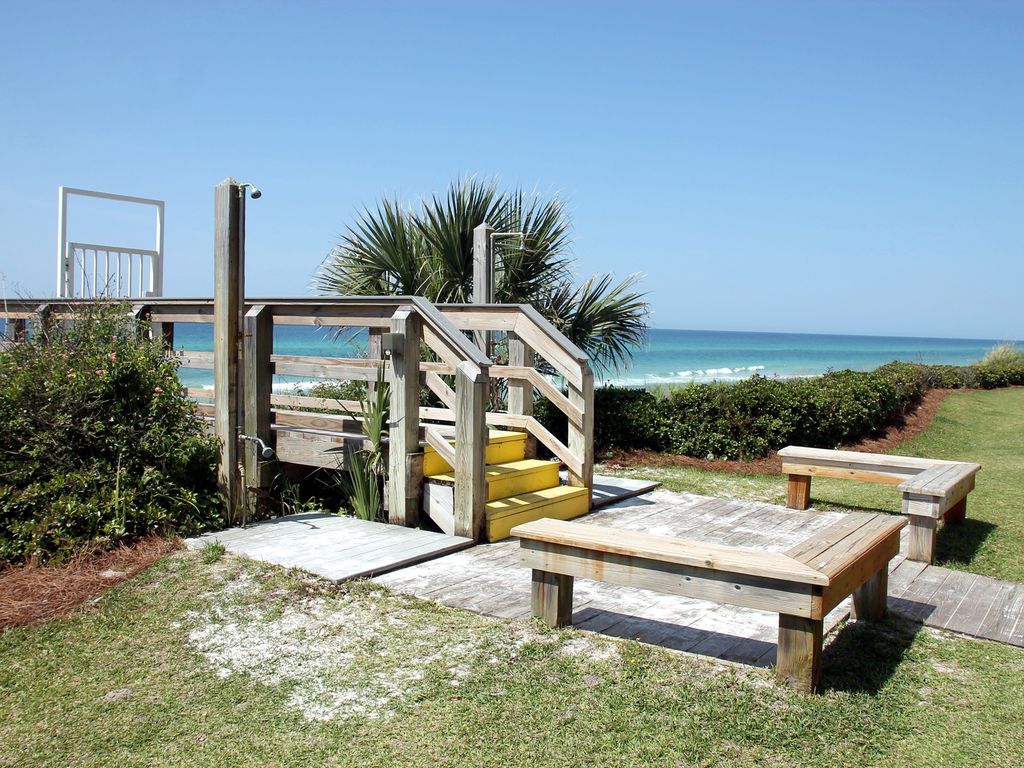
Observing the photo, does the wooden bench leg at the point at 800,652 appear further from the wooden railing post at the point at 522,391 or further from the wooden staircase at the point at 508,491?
the wooden railing post at the point at 522,391

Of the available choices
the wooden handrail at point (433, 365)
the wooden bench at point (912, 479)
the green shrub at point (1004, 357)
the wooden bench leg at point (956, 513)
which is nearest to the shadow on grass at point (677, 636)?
the wooden handrail at point (433, 365)

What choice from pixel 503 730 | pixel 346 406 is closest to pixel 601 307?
pixel 346 406

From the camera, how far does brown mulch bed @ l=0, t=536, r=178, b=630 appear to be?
412cm

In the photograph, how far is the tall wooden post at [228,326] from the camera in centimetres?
568

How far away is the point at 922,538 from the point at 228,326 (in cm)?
493

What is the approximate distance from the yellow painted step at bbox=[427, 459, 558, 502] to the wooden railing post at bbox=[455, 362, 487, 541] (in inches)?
12.5

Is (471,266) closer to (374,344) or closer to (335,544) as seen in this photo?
(374,344)

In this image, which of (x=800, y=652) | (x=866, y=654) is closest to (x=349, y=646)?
(x=800, y=652)

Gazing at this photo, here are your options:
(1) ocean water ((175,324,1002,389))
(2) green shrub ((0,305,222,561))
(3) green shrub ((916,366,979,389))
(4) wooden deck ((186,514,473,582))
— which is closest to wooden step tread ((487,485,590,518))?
(4) wooden deck ((186,514,473,582))

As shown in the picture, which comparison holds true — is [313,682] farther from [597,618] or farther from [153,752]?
[597,618]

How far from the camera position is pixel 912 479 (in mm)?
5852

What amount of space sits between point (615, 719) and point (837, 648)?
1343mm

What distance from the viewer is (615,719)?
10.1 feet

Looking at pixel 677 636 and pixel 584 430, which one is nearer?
pixel 677 636
